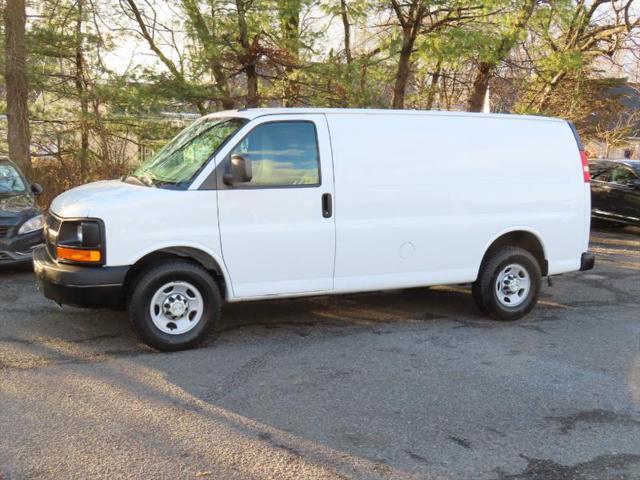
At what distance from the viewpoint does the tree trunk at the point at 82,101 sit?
1261 cm

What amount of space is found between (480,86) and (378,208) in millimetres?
11044

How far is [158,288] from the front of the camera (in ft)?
16.8

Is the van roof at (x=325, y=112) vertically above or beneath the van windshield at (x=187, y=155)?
above

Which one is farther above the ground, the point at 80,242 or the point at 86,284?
the point at 80,242

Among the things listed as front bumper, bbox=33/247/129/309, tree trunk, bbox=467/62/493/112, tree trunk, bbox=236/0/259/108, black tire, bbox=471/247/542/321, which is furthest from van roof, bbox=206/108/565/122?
tree trunk, bbox=467/62/493/112

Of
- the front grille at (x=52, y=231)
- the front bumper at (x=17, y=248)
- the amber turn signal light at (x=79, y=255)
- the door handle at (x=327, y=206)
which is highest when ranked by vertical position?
the door handle at (x=327, y=206)

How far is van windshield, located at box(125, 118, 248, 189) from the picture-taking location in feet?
17.5

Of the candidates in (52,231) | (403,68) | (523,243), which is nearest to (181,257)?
(52,231)

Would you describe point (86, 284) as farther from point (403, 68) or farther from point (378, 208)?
point (403, 68)

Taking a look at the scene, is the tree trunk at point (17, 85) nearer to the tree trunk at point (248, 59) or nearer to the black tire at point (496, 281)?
the tree trunk at point (248, 59)

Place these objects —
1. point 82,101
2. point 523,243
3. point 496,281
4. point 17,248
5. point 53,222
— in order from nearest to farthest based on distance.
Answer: point 53,222, point 496,281, point 523,243, point 17,248, point 82,101

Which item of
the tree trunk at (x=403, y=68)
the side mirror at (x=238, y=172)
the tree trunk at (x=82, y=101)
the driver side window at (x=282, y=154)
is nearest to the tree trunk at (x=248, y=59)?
the tree trunk at (x=403, y=68)

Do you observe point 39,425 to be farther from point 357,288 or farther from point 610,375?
point 610,375

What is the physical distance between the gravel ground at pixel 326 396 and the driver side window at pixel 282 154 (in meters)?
1.46
